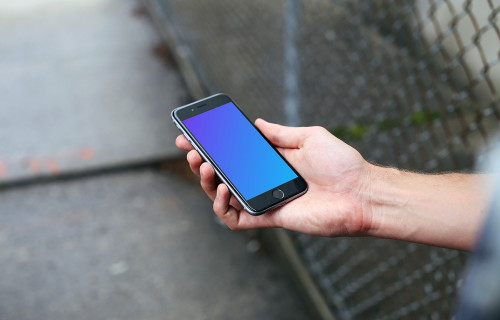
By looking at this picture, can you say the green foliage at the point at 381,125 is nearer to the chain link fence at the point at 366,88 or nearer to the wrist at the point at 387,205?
the chain link fence at the point at 366,88

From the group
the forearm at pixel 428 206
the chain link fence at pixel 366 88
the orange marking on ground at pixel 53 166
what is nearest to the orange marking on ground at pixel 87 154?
the orange marking on ground at pixel 53 166

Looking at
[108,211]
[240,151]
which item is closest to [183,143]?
[240,151]

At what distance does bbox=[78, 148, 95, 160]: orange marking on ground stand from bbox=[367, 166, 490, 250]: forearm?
2608 mm

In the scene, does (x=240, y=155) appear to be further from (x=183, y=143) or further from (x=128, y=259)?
(x=128, y=259)

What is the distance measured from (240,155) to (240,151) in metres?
0.02

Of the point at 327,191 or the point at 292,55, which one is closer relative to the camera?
the point at 327,191

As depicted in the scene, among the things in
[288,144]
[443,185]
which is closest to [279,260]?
[288,144]

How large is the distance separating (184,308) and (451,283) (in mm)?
1556

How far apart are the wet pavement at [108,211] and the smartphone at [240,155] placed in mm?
1304

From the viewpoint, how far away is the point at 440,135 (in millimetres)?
4250

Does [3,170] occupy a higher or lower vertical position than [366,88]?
lower

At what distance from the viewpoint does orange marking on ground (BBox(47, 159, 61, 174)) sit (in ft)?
11.9

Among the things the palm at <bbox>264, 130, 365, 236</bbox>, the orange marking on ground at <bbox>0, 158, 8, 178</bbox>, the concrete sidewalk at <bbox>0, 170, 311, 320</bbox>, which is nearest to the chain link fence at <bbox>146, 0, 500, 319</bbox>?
the concrete sidewalk at <bbox>0, 170, 311, 320</bbox>

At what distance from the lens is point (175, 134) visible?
4.03 meters
